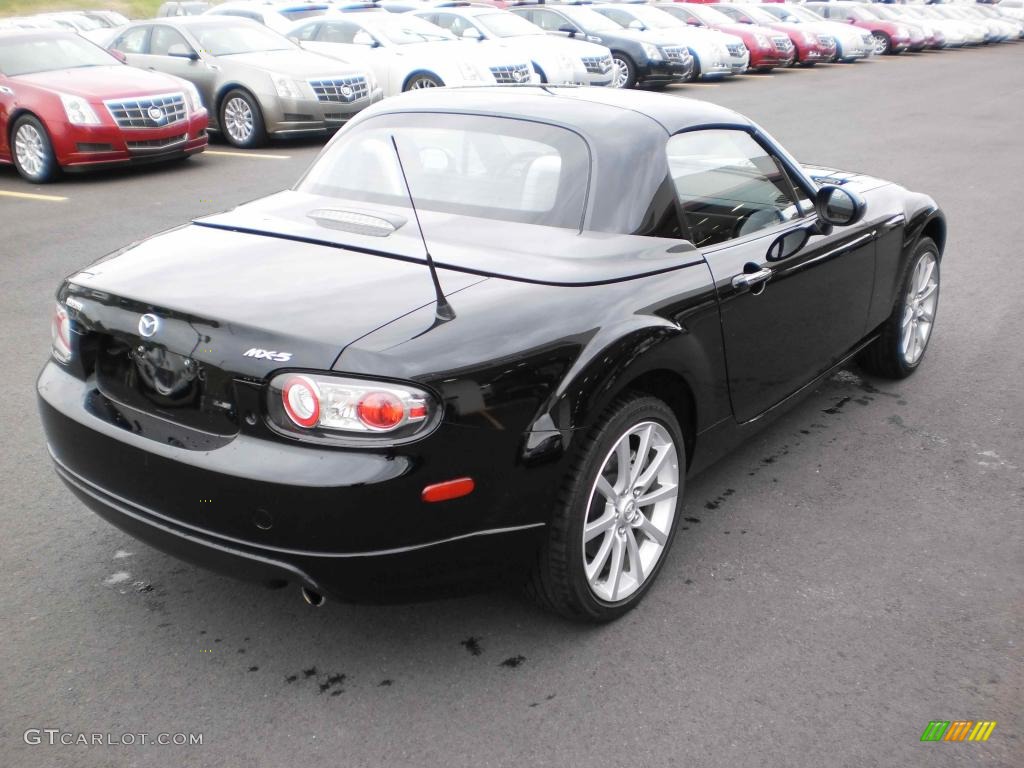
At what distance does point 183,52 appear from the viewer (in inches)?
502

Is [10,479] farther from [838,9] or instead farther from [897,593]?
[838,9]

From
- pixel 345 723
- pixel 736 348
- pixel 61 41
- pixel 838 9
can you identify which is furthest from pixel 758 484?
pixel 838 9

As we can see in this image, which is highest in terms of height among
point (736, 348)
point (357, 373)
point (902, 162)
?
point (357, 373)

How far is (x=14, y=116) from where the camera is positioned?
10195 mm

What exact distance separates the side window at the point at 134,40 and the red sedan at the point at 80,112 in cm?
233

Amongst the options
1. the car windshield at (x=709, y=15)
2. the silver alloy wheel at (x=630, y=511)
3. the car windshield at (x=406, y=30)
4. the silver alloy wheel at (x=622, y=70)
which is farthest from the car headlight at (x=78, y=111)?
the car windshield at (x=709, y=15)

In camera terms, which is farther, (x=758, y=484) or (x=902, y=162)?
(x=902, y=162)

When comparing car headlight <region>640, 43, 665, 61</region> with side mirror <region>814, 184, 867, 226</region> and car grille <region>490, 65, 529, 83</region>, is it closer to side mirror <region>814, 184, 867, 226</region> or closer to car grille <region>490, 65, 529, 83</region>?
car grille <region>490, 65, 529, 83</region>

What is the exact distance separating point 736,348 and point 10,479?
2.82 m

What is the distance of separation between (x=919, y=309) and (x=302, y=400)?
12.6ft

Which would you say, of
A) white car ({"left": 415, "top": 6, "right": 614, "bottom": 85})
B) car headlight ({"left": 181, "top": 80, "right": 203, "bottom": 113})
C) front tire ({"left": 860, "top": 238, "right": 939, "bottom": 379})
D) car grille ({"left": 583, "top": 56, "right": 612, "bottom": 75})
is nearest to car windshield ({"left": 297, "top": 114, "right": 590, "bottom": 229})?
front tire ({"left": 860, "top": 238, "right": 939, "bottom": 379})

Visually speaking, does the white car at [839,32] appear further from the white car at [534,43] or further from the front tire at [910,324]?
the front tire at [910,324]

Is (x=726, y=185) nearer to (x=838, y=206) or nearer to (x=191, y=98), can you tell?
(x=838, y=206)

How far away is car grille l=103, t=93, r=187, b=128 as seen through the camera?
33.1ft
